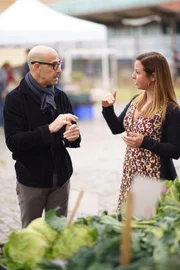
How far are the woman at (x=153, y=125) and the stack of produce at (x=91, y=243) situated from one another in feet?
3.52

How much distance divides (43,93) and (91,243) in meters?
1.51

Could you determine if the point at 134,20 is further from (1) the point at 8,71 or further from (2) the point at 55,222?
(2) the point at 55,222

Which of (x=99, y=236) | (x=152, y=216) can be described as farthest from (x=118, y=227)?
(x=152, y=216)

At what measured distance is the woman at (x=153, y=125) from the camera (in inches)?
135

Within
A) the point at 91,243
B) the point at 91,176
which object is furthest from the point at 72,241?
the point at 91,176

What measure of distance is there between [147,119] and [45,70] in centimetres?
77

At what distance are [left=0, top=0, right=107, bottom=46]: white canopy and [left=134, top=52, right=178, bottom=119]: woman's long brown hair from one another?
7.76 m

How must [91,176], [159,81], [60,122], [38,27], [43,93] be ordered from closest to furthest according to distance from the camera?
1. [60,122]
2. [43,93]
3. [159,81]
4. [91,176]
5. [38,27]

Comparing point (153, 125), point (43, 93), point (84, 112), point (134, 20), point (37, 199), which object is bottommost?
point (84, 112)

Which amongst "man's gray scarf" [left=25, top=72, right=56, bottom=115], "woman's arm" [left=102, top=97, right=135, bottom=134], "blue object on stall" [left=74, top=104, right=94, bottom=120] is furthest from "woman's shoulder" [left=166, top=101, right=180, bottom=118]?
"blue object on stall" [left=74, top=104, right=94, bottom=120]

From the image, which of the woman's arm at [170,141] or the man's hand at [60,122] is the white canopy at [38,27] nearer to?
the woman's arm at [170,141]

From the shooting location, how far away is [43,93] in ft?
11.0

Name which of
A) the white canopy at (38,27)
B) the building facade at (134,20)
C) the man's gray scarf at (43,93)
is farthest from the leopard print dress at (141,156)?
the building facade at (134,20)

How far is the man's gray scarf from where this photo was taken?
10.9ft
